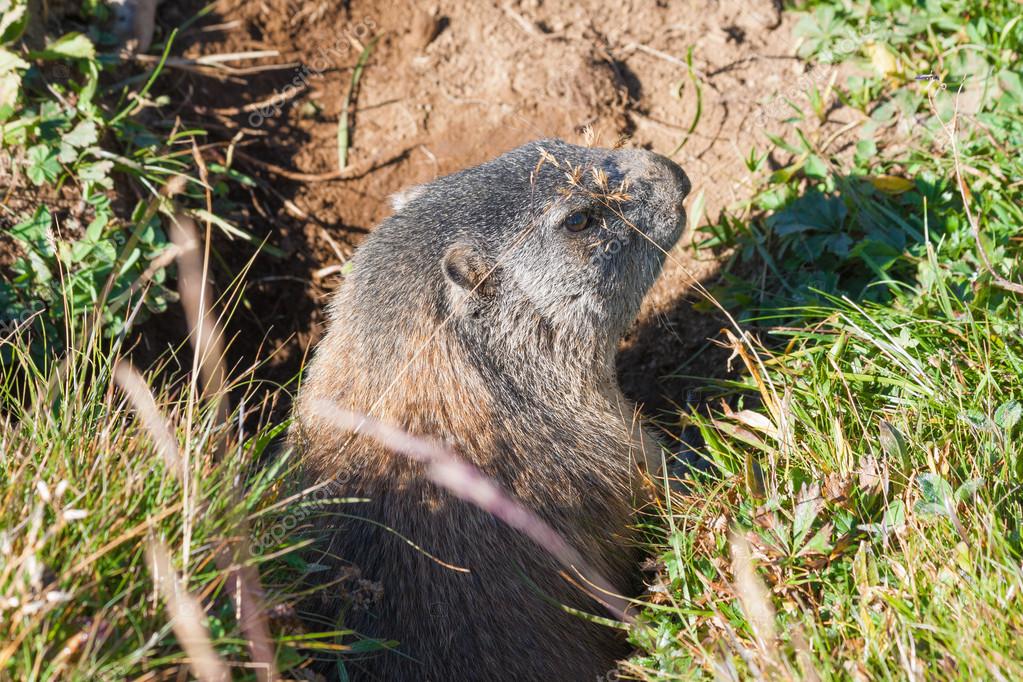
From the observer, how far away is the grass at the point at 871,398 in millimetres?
2717

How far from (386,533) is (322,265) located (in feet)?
8.96

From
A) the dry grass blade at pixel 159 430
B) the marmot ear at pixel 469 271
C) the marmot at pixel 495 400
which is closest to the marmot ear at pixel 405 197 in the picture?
the marmot at pixel 495 400

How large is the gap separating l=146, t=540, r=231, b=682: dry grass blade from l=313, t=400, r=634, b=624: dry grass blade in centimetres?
114

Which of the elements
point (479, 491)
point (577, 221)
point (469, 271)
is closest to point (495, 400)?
point (479, 491)

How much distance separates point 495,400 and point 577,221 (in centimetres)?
89

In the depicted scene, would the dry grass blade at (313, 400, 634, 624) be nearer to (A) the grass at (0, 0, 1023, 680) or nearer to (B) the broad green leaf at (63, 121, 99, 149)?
(A) the grass at (0, 0, 1023, 680)

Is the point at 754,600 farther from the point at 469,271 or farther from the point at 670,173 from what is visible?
the point at 670,173

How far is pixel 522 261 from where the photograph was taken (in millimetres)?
3904

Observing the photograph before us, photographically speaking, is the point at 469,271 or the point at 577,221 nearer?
the point at 469,271

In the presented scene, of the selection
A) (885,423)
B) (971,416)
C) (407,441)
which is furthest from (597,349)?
(971,416)

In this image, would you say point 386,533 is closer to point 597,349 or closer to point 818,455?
point 597,349

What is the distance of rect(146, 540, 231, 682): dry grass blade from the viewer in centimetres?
234

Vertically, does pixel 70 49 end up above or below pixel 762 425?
above

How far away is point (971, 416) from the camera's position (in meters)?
3.24
